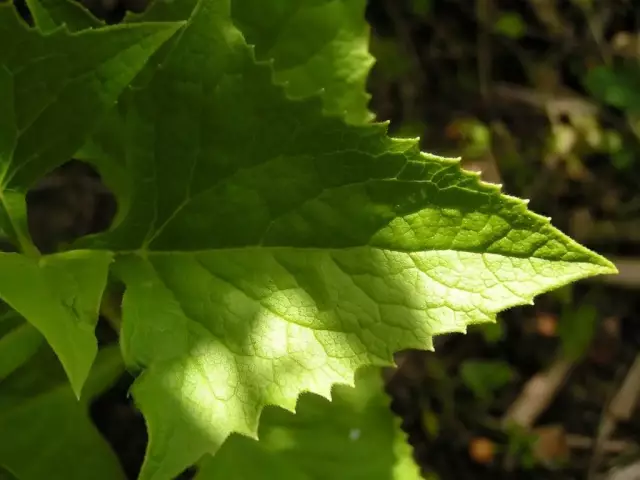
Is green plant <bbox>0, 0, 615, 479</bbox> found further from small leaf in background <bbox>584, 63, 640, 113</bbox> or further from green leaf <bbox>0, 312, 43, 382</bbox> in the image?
small leaf in background <bbox>584, 63, 640, 113</bbox>

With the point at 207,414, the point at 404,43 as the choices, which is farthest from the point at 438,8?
the point at 207,414

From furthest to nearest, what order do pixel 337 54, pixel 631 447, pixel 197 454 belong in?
pixel 631 447 → pixel 337 54 → pixel 197 454

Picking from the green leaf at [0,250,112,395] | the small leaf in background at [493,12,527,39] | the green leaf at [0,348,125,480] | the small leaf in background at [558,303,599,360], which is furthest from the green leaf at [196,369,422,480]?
the small leaf in background at [493,12,527,39]

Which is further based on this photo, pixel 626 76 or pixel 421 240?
A: pixel 626 76

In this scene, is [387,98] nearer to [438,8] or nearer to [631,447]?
[438,8]

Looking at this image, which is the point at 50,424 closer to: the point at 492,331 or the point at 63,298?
the point at 63,298

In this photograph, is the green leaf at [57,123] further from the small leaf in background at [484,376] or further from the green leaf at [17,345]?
the small leaf in background at [484,376]
